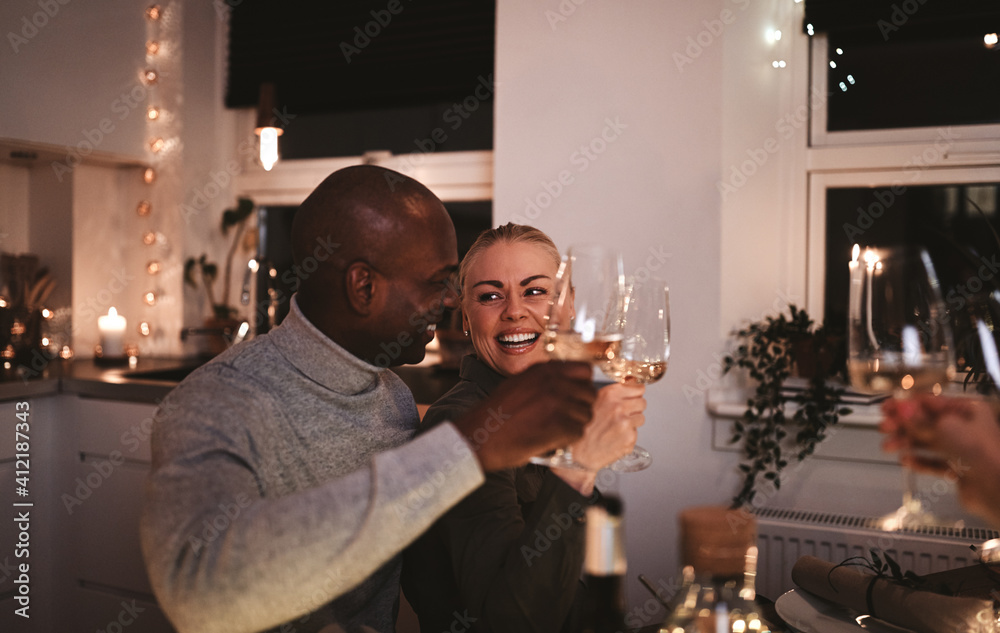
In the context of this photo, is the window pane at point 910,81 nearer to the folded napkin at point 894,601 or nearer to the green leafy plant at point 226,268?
the folded napkin at point 894,601

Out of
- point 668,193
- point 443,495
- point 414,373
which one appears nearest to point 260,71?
point 414,373

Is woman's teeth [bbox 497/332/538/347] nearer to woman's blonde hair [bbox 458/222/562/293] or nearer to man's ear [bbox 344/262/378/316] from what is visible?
woman's blonde hair [bbox 458/222/562/293]

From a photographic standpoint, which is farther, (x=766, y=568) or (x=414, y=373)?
(x=414, y=373)

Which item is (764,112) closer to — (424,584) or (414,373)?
(414,373)

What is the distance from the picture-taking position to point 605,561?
0.58 m

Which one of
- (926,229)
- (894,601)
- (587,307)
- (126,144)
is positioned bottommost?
(894,601)

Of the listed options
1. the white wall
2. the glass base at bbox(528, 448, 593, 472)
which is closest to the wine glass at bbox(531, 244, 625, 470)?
the glass base at bbox(528, 448, 593, 472)

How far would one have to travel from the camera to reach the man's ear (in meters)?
0.94

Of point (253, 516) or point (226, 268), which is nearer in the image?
point (253, 516)

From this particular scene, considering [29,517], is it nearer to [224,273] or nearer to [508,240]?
[224,273]

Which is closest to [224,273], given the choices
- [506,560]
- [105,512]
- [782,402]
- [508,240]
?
[105,512]

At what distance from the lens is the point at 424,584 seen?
44.3 inches

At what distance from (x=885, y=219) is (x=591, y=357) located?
1703 mm

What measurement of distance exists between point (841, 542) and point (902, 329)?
4.25 feet
